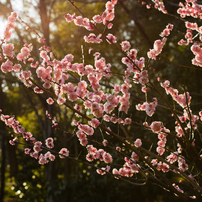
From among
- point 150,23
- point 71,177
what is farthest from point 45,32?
point 71,177

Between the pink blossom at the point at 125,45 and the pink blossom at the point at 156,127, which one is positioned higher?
the pink blossom at the point at 125,45

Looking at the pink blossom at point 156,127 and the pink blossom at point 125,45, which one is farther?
the pink blossom at point 125,45

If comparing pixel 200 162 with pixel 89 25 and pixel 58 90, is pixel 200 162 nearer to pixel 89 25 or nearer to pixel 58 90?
pixel 58 90

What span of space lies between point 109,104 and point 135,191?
522cm

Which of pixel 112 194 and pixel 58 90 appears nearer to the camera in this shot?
pixel 58 90

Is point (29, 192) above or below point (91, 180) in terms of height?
below

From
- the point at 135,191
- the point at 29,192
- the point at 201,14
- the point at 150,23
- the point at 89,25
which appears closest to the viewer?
the point at 89,25

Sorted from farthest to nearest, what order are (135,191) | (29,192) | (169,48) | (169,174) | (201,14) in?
(169,48)
(29,192)
(135,191)
(169,174)
(201,14)

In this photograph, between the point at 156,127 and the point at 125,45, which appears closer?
the point at 156,127

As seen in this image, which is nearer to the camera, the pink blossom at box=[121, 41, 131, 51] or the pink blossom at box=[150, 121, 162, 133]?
the pink blossom at box=[150, 121, 162, 133]

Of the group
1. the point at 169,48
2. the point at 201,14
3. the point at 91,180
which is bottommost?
the point at 91,180

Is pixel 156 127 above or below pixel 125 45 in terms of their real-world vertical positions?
below

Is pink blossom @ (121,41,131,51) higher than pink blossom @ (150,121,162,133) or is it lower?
higher

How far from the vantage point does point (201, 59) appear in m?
2.54
